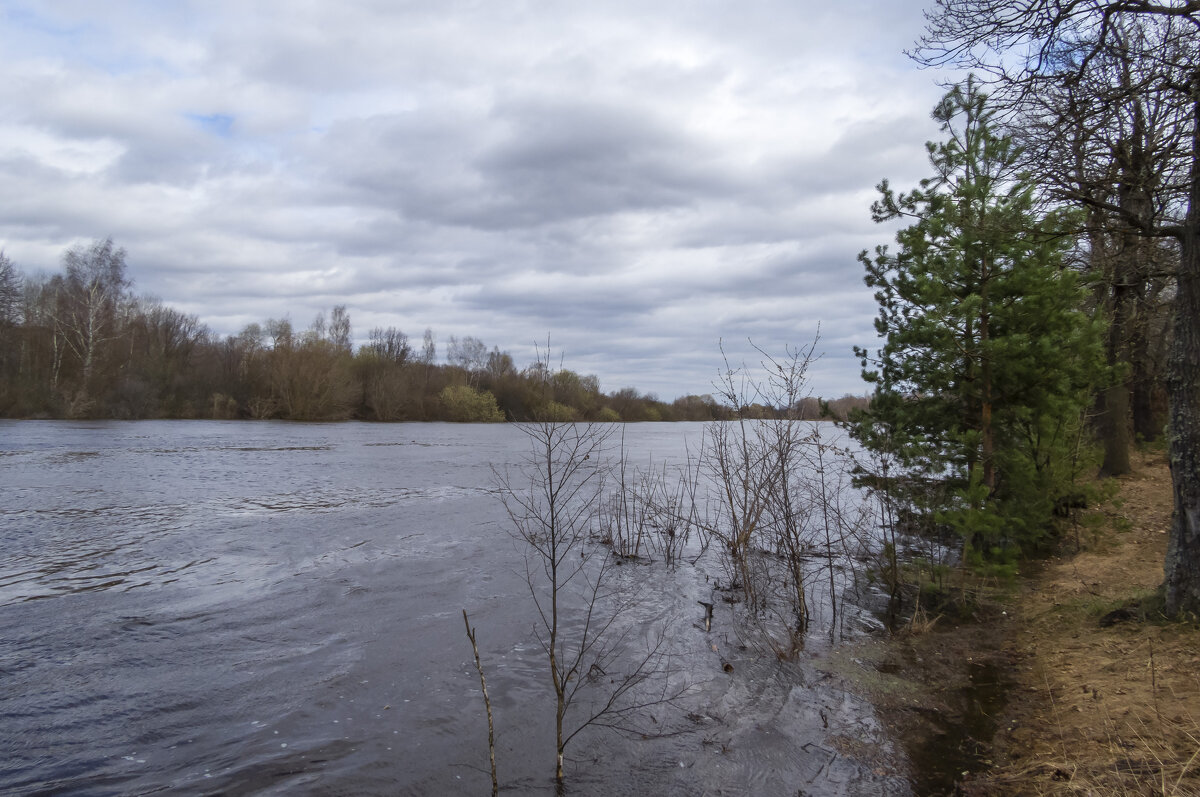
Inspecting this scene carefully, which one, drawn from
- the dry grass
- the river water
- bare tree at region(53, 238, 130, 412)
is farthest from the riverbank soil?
bare tree at region(53, 238, 130, 412)

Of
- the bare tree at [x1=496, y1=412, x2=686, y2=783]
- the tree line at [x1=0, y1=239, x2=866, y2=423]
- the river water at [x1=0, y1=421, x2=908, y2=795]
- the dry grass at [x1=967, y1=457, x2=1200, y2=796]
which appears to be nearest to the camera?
the dry grass at [x1=967, y1=457, x2=1200, y2=796]

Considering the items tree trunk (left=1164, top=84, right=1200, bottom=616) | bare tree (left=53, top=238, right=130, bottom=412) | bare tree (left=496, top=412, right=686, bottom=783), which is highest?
bare tree (left=53, top=238, right=130, bottom=412)

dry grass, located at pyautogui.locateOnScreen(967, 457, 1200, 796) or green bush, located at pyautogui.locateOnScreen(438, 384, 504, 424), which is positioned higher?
green bush, located at pyautogui.locateOnScreen(438, 384, 504, 424)

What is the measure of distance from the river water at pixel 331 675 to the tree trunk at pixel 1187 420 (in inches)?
121

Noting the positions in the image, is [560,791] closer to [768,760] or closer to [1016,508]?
[768,760]

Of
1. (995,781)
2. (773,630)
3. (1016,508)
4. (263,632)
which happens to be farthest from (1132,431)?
(263,632)

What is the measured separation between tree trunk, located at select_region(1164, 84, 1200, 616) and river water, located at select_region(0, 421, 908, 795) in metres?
3.08

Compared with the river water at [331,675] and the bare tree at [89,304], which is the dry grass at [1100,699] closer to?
the river water at [331,675]

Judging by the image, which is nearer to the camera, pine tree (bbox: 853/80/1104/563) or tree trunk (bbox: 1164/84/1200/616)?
tree trunk (bbox: 1164/84/1200/616)

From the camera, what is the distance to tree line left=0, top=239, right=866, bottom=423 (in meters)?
48.1

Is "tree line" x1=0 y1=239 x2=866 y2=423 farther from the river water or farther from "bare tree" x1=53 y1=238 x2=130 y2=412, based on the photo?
the river water

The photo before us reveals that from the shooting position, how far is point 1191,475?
19.8 feet

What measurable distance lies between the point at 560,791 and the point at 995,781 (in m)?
3.15

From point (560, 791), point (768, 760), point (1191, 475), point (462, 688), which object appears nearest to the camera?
point (560, 791)
